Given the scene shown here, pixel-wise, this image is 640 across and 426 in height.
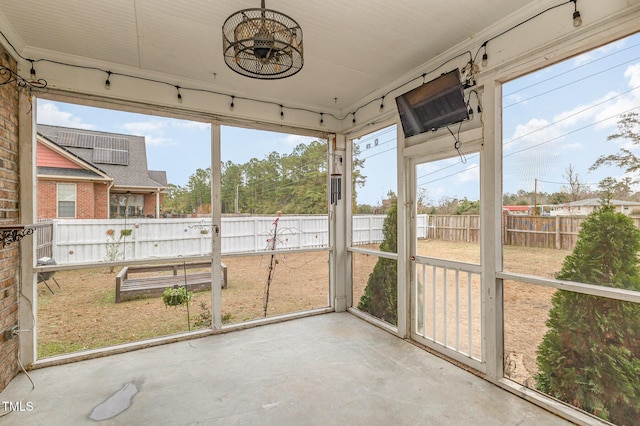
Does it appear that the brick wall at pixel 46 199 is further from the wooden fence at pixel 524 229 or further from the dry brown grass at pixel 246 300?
the wooden fence at pixel 524 229

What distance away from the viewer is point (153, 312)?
322cm

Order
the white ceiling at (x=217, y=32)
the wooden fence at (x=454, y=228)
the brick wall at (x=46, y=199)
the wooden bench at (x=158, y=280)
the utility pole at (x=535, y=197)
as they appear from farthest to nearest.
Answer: the wooden bench at (x=158, y=280) < the brick wall at (x=46, y=199) < the wooden fence at (x=454, y=228) < the utility pole at (x=535, y=197) < the white ceiling at (x=217, y=32)

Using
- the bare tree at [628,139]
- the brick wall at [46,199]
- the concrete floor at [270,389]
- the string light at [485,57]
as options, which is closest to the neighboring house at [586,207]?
the bare tree at [628,139]

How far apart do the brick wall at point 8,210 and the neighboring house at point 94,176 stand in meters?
0.23

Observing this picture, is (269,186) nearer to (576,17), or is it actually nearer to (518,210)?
(518,210)

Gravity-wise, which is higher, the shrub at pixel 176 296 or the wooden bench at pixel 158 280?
the wooden bench at pixel 158 280

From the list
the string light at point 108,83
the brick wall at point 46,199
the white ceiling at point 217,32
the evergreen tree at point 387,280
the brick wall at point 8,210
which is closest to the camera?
the white ceiling at point 217,32

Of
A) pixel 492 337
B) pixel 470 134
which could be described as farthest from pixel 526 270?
pixel 470 134

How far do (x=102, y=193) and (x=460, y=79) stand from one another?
3.40 m

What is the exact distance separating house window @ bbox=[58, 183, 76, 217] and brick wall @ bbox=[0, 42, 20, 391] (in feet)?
0.97

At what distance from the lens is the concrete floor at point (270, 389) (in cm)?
199

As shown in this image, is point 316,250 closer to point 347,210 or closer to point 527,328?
point 347,210

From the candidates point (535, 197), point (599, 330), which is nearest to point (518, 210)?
point (535, 197)

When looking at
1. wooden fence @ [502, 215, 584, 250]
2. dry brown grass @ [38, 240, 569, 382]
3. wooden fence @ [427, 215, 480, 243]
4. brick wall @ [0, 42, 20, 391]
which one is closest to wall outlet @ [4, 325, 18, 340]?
brick wall @ [0, 42, 20, 391]
